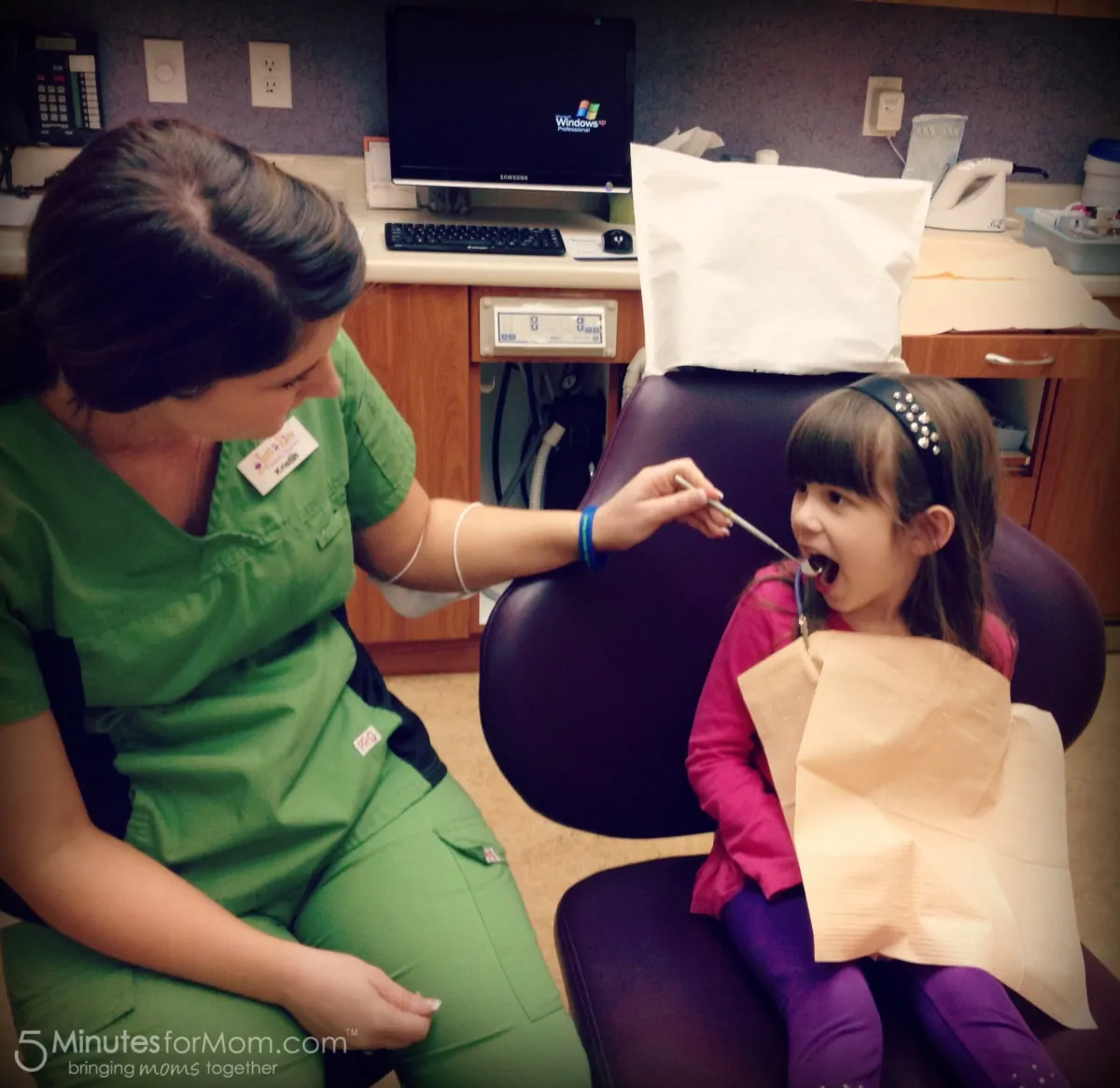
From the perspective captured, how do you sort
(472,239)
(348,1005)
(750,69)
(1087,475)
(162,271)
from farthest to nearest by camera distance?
(750,69), (1087,475), (472,239), (348,1005), (162,271)

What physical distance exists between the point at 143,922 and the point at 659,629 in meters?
0.51

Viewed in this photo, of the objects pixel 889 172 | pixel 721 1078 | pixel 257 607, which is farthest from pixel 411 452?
pixel 889 172

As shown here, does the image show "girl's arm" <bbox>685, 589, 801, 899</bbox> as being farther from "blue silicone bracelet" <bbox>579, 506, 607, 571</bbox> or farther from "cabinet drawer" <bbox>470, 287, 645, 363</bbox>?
"cabinet drawer" <bbox>470, 287, 645, 363</bbox>

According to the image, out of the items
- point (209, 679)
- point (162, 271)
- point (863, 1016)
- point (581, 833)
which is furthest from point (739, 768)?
point (581, 833)

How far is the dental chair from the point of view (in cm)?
92

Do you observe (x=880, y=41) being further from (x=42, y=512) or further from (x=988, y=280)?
(x=42, y=512)

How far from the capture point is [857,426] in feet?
2.98

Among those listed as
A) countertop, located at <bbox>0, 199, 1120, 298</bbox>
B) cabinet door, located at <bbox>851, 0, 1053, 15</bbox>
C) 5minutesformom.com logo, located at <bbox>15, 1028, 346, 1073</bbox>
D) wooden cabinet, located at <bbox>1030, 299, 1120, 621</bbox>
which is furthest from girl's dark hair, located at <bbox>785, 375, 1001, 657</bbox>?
cabinet door, located at <bbox>851, 0, 1053, 15</bbox>

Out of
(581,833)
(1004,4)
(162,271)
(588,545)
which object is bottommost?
(581,833)

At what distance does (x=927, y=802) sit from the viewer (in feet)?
3.09

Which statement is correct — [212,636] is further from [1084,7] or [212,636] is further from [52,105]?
[1084,7]

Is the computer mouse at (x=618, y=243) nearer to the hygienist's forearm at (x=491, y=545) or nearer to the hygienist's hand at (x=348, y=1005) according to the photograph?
the hygienist's forearm at (x=491, y=545)

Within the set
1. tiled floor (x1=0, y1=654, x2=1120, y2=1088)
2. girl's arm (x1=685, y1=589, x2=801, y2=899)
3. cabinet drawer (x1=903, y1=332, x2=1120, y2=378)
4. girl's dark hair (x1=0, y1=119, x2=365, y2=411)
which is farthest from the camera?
cabinet drawer (x1=903, y1=332, x2=1120, y2=378)

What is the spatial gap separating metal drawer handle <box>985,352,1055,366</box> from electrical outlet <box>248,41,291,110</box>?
1.45m
